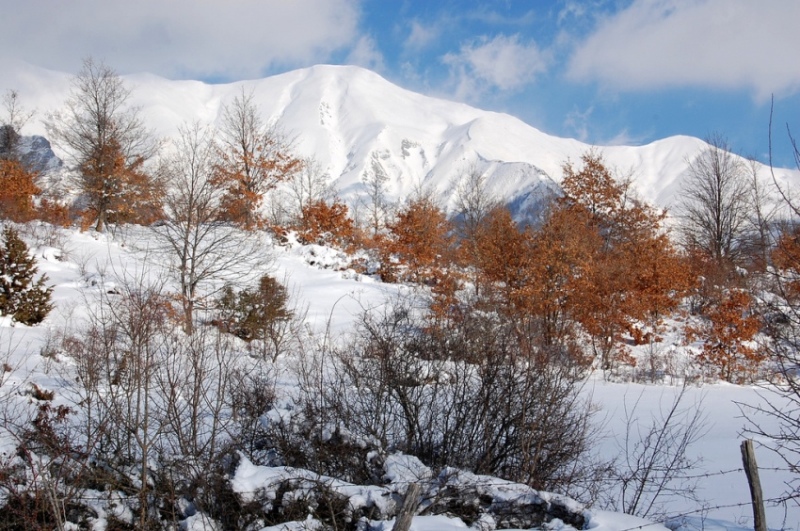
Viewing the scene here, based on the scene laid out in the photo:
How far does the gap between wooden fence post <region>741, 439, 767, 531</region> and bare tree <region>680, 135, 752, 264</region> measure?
2695cm

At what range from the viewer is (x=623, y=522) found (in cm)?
519

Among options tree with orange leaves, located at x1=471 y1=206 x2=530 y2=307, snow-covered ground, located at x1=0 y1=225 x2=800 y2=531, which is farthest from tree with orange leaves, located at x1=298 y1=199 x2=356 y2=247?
tree with orange leaves, located at x1=471 y1=206 x2=530 y2=307

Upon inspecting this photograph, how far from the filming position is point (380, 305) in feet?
47.1

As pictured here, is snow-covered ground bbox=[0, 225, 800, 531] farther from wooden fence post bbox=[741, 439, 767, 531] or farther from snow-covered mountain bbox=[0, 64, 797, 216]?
snow-covered mountain bbox=[0, 64, 797, 216]

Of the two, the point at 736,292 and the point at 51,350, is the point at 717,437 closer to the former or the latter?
the point at 736,292

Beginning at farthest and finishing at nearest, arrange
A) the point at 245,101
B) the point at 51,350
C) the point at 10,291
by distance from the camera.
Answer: the point at 245,101, the point at 10,291, the point at 51,350

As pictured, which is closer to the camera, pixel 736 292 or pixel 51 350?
pixel 51 350

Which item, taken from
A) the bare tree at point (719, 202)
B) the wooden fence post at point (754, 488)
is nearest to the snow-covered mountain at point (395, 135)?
the bare tree at point (719, 202)

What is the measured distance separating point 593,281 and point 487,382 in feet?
40.7

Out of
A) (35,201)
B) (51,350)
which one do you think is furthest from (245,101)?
(51,350)

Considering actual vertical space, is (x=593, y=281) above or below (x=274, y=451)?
above

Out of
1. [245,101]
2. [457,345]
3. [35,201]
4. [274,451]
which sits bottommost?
[274,451]

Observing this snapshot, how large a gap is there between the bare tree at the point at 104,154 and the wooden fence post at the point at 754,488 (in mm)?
23404

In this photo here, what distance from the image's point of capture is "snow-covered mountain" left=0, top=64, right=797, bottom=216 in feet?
384
